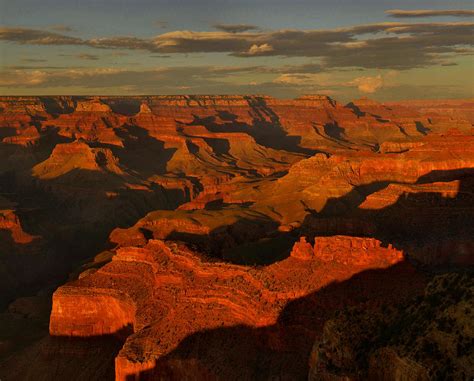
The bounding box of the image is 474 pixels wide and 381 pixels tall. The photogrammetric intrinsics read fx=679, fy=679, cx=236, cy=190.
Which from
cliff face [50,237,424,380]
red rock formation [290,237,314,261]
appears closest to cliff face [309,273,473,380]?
cliff face [50,237,424,380]

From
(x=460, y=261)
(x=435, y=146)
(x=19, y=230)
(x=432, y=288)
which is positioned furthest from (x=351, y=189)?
(x=432, y=288)

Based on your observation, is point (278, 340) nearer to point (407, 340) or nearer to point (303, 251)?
point (303, 251)

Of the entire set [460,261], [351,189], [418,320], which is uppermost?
[418,320]

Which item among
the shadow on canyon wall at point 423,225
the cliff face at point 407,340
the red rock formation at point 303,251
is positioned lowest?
the shadow on canyon wall at point 423,225

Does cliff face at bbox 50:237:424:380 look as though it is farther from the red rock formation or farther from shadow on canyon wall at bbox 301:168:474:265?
shadow on canyon wall at bbox 301:168:474:265

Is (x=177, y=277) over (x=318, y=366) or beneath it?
beneath

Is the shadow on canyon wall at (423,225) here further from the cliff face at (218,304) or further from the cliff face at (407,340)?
the cliff face at (407,340)

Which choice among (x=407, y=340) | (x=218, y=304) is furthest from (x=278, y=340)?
(x=407, y=340)

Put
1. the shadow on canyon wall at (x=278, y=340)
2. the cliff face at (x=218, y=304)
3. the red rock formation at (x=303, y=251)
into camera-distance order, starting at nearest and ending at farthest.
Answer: the shadow on canyon wall at (x=278, y=340) < the cliff face at (x=218, y=304) < the red rock formation at (x=303, y=251)

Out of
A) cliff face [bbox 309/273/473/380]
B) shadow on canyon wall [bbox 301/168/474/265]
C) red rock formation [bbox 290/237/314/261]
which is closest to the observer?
cliff face [bbox 309/273/473/380]

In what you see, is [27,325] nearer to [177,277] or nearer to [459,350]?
[177,277]

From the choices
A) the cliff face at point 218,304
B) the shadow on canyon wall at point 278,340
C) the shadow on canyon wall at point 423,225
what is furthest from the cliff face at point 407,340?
the shadow on canyon wall at point 423,225
